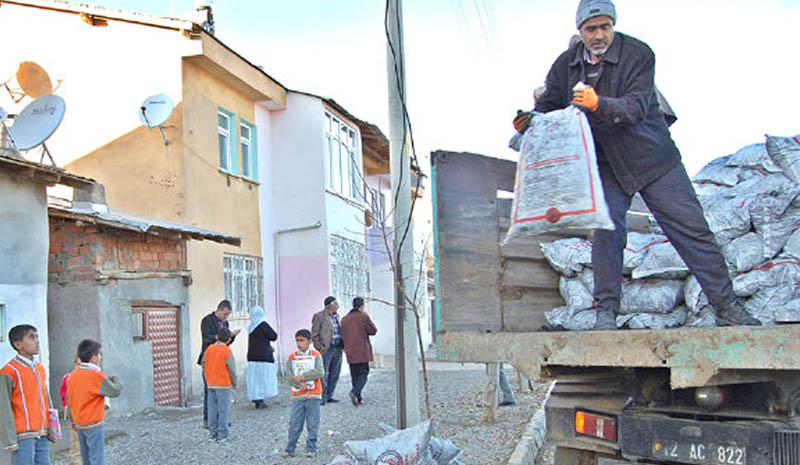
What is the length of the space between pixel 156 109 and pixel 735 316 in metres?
11.7

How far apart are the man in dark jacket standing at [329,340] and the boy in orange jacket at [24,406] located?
649 centimetres

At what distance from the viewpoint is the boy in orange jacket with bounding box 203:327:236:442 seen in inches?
348

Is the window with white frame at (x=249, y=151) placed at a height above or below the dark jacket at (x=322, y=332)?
above

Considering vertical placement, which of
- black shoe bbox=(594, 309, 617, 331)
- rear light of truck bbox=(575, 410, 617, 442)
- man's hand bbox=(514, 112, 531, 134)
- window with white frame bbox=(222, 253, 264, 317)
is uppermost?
man's hand bbox=(514, 112, 531, 134)

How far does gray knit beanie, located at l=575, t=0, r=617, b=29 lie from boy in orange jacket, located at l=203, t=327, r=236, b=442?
20.2 ft

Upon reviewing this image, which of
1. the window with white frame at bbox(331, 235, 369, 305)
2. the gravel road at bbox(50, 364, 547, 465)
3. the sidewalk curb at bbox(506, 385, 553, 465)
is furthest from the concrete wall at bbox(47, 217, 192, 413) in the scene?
the window with white frame at bbox(331, 235, 369, 305)

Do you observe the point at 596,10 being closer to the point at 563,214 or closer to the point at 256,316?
the point at 563,214

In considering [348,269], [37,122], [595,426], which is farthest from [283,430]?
[348,269]

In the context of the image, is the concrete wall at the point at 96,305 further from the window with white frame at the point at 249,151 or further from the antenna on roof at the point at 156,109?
the window with white frame at the point at 249,151

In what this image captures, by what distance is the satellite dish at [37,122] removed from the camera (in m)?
10.8

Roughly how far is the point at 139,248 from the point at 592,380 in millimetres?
9964

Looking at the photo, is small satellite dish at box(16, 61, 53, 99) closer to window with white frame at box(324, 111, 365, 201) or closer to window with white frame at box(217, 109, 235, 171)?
window with white frame at box(217, 109, 235, 171)

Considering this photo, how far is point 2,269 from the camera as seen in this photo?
912cm

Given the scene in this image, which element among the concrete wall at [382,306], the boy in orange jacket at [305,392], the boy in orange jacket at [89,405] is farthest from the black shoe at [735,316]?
the concrete wall at [382,306]
